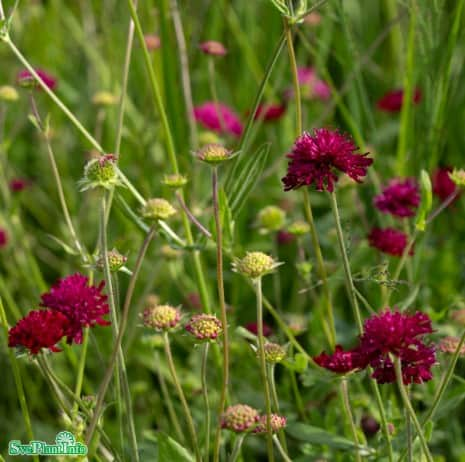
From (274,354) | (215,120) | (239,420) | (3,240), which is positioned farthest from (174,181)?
(215,120)

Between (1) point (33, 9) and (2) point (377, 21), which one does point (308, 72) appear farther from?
(1) point (33, 9)

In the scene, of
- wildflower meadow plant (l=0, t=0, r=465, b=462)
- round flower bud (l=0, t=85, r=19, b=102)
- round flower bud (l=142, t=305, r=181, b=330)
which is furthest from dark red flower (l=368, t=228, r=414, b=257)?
round flower bud (l=0, t=85, r=19, b=102)

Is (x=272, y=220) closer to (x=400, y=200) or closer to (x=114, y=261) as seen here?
(x=400, y=200)

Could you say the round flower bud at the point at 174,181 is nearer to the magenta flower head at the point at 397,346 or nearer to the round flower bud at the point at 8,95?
the magenta flower head at the point at 397,346

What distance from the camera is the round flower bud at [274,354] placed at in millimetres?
881

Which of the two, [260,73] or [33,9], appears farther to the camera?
[33,9]

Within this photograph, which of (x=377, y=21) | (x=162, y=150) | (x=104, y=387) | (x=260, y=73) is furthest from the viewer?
(x=377, y=21)

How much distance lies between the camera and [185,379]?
4.62ft

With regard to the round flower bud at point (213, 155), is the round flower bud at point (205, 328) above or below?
below

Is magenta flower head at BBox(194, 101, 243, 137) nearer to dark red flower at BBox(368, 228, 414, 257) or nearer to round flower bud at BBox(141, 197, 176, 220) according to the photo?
dark red flower at BBox(368, 228, 414, 257)

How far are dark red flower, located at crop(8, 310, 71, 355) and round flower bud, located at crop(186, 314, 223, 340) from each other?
0.45 feet

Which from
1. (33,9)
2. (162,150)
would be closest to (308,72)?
(162,150)

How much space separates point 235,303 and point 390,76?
41.1 inches

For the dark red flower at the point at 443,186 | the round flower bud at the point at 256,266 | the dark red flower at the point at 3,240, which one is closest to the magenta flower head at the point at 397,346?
the round flower bud at the point at 256,266
